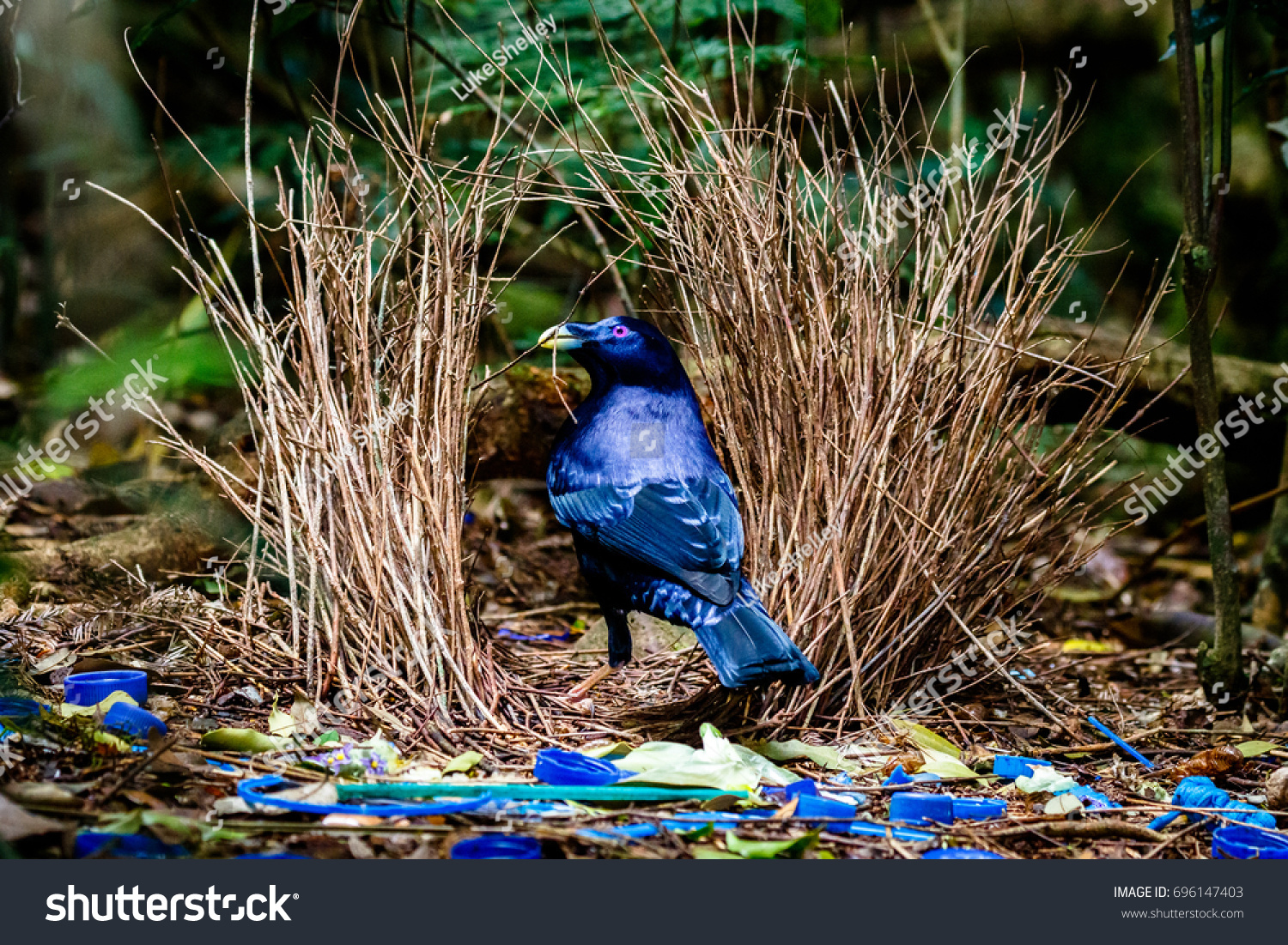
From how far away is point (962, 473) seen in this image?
105 inches

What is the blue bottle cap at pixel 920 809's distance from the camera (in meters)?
2.09

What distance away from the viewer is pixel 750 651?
224 cm

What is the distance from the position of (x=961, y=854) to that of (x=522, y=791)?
77 centimetres

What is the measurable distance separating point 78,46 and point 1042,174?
182 inches

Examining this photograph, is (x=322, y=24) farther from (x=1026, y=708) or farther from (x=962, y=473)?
(x=1026, y=708)

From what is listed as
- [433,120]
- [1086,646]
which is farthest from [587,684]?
[433,120]

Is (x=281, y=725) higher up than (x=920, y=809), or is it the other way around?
(x=281, y=725)

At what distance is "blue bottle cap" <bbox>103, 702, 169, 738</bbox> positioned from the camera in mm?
2129

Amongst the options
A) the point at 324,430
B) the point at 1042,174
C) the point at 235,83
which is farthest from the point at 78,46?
the point at 1042,174

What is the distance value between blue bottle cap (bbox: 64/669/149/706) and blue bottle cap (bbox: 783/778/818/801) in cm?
134

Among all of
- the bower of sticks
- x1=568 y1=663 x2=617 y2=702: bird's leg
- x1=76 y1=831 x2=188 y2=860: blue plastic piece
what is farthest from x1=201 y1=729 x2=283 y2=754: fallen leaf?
x1=568 y1=663 x2=617 y2=702: bird's leg

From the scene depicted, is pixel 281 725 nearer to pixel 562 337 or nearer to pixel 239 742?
pixel 239 742

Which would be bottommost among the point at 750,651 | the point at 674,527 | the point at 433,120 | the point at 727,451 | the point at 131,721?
the point at 131,721

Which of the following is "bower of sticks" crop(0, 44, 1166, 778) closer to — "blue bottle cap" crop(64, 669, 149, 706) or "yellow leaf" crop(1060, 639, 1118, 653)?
"blue bottle cap" crop(64, 669, 149, 706)
